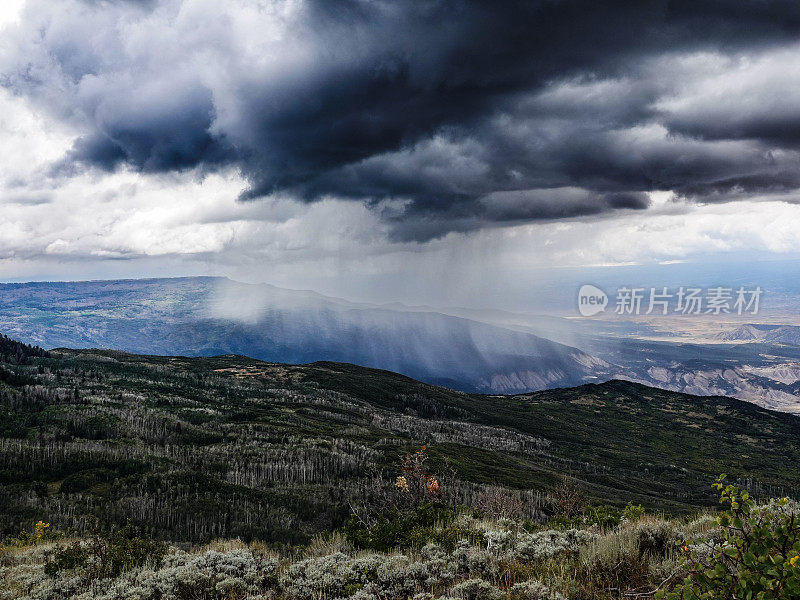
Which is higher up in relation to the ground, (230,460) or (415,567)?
(415,567)

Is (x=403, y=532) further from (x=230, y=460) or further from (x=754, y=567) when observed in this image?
(x=230, y=460)

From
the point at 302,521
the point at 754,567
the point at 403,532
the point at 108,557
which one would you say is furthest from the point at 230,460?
the point at 754,567

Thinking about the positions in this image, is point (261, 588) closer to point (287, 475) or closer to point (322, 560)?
point (322, 560)

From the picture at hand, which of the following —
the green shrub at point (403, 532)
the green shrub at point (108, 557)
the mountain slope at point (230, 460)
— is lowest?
the mountain slope at point (230, 460)

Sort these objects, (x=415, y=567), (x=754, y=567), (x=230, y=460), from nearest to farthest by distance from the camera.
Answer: (x=754, y=567)
(x=415, y=567)
(x=230, y=460)

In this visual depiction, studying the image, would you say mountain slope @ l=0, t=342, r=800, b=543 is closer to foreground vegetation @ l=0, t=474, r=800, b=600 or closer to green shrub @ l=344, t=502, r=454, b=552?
foreground vegetation @ l=0, t=474, r=800, b=600

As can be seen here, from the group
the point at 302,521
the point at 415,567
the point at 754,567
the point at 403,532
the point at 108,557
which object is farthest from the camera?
the point at 302,521

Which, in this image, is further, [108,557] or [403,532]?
[403,532]

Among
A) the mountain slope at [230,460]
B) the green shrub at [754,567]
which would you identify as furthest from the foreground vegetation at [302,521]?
the mountain slope at [230,460]

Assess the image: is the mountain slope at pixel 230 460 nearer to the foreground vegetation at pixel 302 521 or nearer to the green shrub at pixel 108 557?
the foreground vegetation at pixel 302 521

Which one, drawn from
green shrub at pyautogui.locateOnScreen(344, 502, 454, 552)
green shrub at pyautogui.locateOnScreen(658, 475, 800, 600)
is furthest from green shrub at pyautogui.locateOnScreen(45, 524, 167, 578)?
green shrub at pyautogui.locateOnScreen(658, 475, 800, 600)

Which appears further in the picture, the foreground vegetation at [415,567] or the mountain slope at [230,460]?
the mountain slope at [230,460]

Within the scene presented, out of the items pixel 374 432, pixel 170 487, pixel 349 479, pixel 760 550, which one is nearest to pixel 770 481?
pixel 374 432

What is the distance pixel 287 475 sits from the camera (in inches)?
2377
